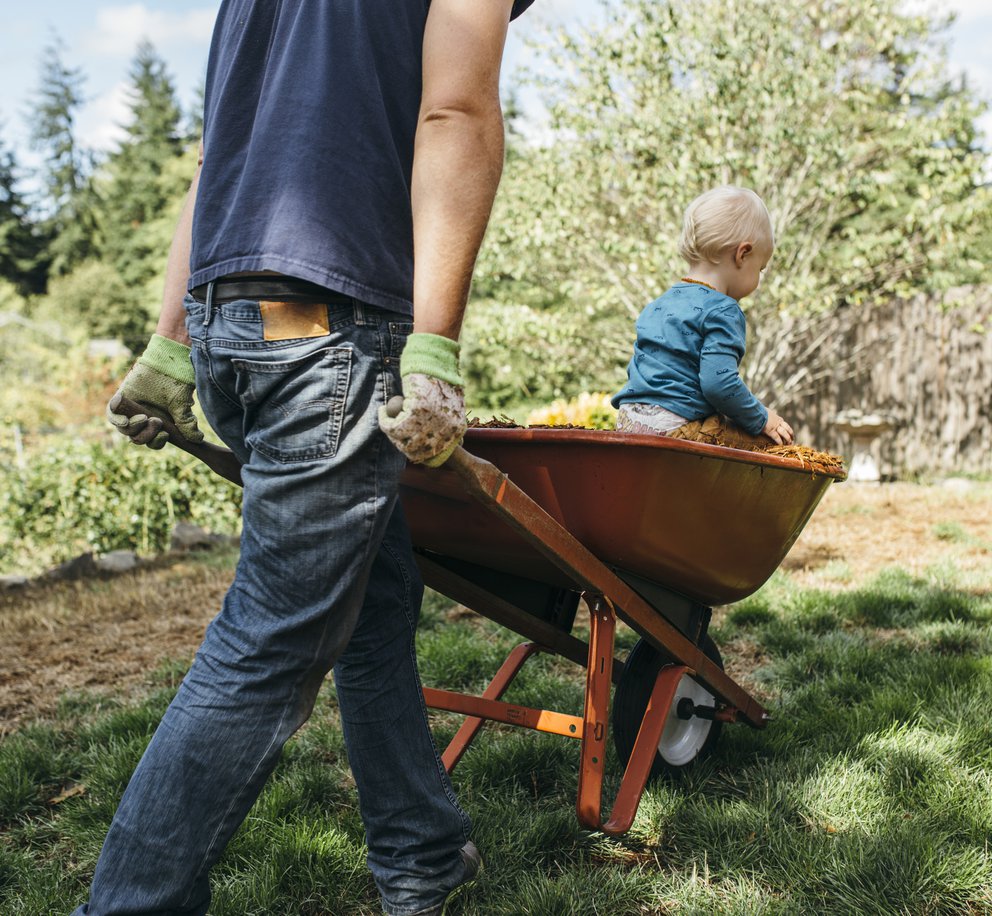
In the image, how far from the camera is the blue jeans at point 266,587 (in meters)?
1.29

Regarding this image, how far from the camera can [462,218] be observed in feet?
4.41

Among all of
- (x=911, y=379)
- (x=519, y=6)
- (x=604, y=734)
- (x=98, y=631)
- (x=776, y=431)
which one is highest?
(x=519, y=6)

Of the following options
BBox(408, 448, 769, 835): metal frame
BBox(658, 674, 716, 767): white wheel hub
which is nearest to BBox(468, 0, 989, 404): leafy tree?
BBox(658, 674, 716, 767): white wheel hub

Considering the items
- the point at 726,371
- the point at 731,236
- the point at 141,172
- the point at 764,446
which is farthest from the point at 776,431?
the point at 141,172

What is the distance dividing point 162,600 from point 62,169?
49.2 meters

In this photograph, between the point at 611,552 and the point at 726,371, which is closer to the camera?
the point at 611,552

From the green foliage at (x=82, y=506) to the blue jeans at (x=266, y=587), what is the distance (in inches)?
201

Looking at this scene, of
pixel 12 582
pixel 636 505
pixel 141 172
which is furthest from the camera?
pixel 141 172

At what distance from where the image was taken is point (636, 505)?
183cm

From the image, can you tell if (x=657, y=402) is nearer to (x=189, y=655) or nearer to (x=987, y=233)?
(x=189, y=655)

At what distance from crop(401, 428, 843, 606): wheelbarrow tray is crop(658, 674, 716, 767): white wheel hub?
0.33 meters

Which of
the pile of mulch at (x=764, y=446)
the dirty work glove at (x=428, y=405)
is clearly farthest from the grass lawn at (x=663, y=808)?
the dirty work glove at (x=428, y=405)

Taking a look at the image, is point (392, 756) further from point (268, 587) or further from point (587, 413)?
point (587, 413)

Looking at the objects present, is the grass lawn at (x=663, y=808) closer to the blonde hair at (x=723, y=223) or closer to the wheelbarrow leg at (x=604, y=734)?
the wheelbarrow leg at (x=604, y=734)
